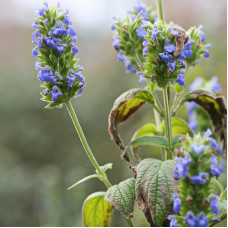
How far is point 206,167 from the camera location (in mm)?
638

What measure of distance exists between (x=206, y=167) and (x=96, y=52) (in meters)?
6.97

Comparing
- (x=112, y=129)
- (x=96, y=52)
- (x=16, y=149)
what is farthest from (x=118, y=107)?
(x=96, y=52)

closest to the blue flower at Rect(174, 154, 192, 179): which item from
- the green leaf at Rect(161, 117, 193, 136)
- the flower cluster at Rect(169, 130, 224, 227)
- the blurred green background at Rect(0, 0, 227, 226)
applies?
the flower cluster at Rect(169, 130, 224, 227)

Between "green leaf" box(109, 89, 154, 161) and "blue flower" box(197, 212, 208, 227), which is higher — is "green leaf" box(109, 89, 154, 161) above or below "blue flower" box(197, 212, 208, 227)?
above

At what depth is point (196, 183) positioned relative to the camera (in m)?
0.63

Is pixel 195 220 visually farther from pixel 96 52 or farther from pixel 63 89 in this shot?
pixel 96 52

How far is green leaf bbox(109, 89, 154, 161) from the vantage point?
3.14ft

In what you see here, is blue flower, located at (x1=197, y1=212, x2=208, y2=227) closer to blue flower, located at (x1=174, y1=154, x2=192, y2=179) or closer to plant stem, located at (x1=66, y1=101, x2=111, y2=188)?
blue flower, located at (x1=174, y1=154, x2=192, y2=179)

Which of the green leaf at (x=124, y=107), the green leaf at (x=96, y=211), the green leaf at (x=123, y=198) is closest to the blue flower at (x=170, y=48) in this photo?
the green leaf at (x=124, y=107)

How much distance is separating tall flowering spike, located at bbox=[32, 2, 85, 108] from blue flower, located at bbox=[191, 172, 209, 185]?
355 millimetres

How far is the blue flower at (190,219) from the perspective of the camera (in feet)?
2.04

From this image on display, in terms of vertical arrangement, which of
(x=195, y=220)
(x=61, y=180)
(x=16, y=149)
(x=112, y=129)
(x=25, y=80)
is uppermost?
(x=25, y=80)

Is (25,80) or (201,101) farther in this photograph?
(25,80)

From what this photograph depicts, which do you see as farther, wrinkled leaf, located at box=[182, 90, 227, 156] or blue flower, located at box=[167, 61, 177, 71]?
wrinkled leaf, located at box=[182, 90, 227, 156]
